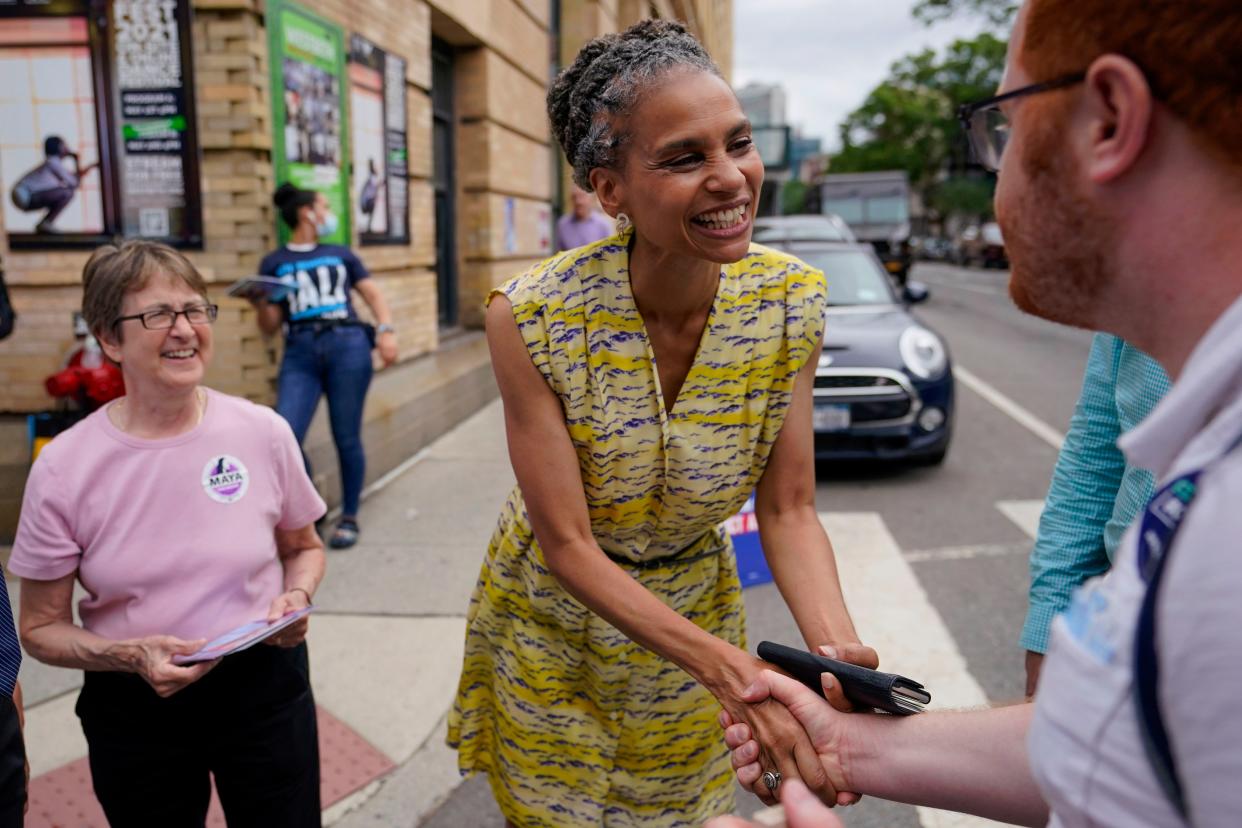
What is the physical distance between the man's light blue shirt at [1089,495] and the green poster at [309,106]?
4.83m

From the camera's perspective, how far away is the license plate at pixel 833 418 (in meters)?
6.77

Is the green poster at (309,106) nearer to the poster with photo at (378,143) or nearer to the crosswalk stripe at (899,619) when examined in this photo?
the poster with photo at (378,143)

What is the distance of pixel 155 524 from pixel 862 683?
4.80 feet

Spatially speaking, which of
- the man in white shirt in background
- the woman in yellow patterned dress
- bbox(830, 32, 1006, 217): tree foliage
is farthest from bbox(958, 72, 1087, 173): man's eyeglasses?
bbox(830, 32, 1006, 217): tree foliage

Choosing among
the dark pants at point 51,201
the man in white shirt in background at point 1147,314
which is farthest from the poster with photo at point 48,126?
the man in white shirt in background at point 1147,314

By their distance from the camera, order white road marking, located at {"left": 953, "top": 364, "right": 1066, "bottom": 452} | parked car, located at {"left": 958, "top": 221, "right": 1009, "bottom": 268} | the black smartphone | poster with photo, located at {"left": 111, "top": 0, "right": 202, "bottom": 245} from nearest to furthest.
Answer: the black smartphone < poster with photo, located at {"left": 111, "top": 0, "right": 202, "bottom": 245} < white road marking, located at {"left": 953, "top": 364, "right": 1066, "bottom": 452} < parked car, located at {"left": 958, "top": 221, "right": 1009, "bottom": 268}

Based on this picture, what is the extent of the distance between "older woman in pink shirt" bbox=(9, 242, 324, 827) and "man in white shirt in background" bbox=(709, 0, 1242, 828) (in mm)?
1525

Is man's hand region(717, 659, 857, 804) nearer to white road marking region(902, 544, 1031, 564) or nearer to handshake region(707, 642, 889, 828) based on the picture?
handshake region(707, 642, 889, 828)

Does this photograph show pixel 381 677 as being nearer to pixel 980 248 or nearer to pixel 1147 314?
pixel 1147 314

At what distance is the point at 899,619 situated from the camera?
4523 millimetres

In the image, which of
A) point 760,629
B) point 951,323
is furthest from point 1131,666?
point 951,323

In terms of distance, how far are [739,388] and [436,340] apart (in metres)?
7.12

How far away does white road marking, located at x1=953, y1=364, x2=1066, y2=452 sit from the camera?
324 inches

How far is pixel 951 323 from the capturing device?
1709 cm
